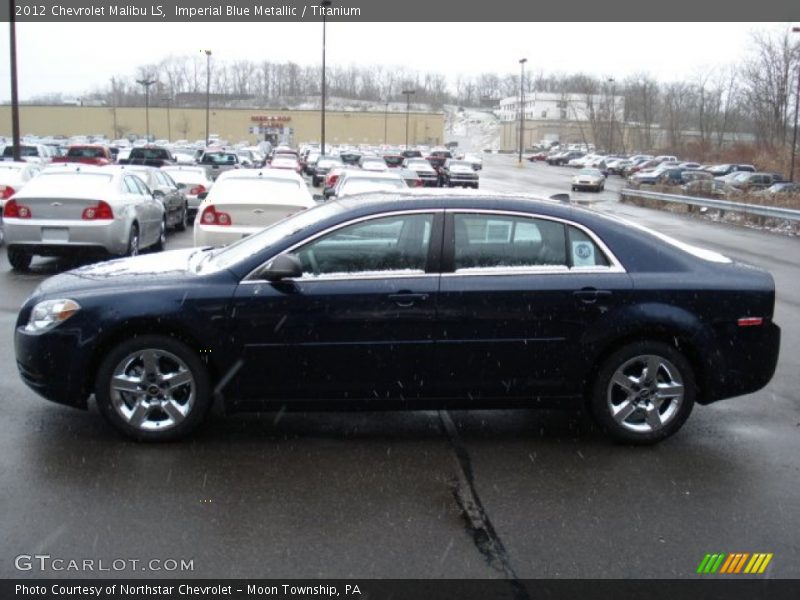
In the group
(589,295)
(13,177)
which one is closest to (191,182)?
(13,177)

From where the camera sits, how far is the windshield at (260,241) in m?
5.80

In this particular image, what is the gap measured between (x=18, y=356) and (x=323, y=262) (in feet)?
6.90

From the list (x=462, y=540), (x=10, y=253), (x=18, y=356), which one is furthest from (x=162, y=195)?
(x=462, y=540)

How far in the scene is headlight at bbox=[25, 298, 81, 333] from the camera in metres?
5.53

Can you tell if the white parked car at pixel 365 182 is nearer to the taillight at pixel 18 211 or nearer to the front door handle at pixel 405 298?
the taillight at pixel 18 211

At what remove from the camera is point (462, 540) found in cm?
432

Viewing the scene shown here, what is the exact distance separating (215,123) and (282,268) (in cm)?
11084

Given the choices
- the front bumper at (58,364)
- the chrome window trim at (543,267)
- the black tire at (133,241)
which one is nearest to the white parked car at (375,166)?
the black tire at (133,241)

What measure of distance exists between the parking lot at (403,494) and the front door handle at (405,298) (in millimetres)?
955

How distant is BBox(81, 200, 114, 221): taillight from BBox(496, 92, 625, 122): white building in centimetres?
11514

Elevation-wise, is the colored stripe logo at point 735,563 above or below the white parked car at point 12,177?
below
